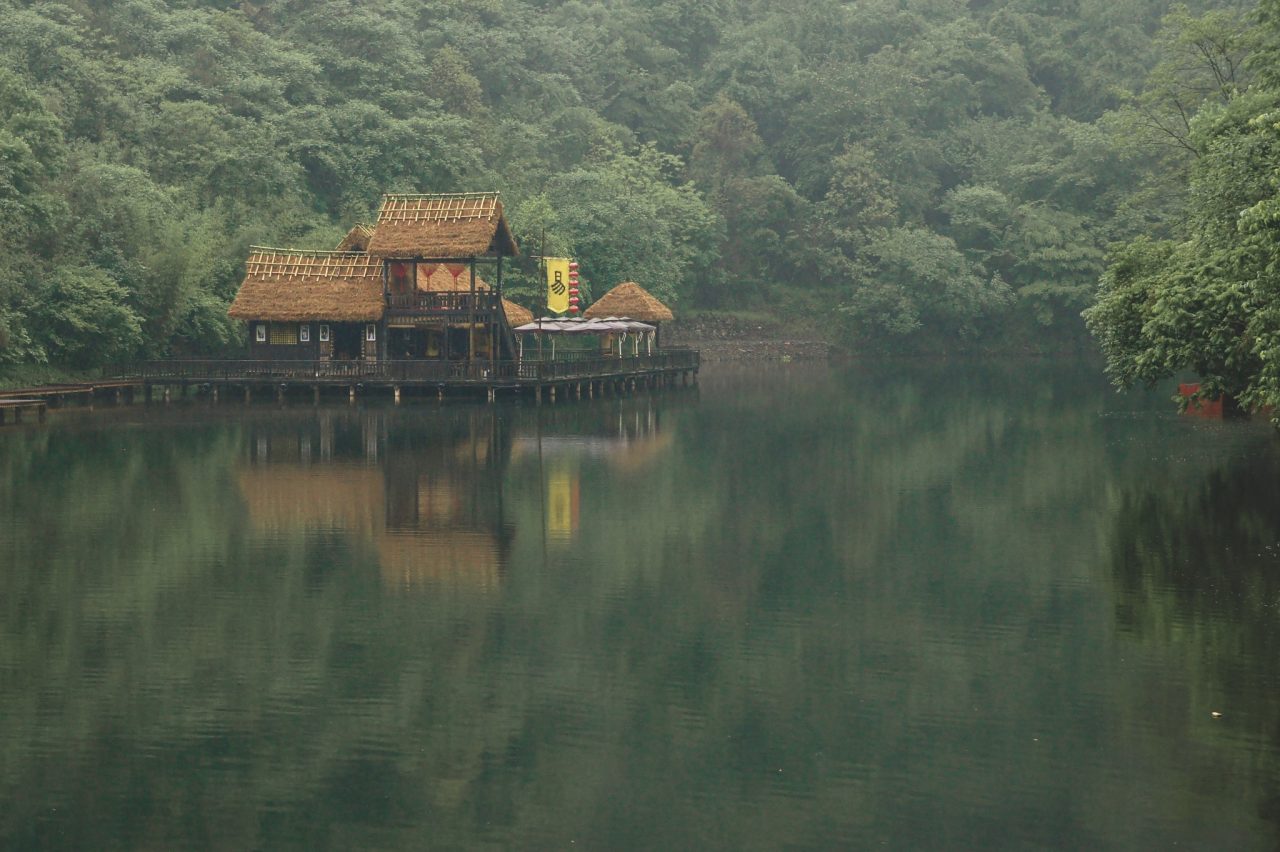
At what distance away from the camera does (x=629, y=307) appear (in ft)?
217

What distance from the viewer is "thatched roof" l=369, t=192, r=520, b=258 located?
180 ft

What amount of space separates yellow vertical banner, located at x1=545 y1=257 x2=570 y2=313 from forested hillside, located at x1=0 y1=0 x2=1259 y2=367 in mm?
8023

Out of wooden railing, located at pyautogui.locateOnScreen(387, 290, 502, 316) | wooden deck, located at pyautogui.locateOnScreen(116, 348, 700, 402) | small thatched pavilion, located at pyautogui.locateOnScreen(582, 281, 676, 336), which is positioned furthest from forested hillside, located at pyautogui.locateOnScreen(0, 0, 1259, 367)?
wooden railing, located at pyautogui.locateOnScreen(387, 290, 502, 316)

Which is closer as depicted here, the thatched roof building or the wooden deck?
the wooden deck

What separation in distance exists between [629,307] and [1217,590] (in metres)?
46.3

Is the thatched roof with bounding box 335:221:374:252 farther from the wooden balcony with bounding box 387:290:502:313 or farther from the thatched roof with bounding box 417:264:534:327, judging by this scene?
the wooden balcony with bounding box 387:290:502:313

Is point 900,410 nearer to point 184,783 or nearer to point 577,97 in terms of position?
point 184,783

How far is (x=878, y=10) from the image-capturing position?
102m

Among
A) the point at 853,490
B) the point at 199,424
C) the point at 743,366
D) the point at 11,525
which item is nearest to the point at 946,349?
the point at 743,366

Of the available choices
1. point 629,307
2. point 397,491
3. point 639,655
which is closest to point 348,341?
point 629,307

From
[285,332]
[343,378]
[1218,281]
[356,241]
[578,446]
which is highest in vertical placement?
[356,241]

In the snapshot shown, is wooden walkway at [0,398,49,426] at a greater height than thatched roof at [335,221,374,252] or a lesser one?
lesser

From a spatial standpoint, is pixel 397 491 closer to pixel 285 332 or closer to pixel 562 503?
pixel 562 503

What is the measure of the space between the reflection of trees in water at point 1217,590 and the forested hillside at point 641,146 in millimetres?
27565
